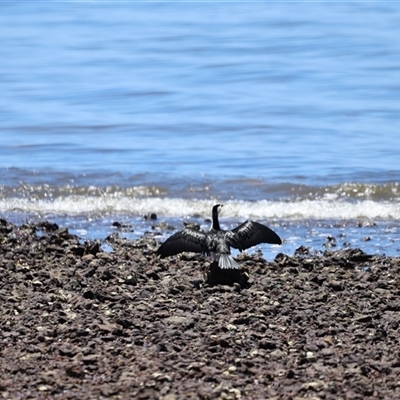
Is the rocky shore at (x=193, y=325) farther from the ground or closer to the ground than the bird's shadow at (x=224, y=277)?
closer to the ground

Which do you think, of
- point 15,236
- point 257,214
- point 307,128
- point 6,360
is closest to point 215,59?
point 307,128

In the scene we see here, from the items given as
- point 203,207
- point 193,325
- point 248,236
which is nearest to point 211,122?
point 203,207

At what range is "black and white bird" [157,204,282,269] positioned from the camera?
8.84 meters

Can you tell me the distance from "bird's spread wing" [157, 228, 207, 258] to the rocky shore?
0.17 m

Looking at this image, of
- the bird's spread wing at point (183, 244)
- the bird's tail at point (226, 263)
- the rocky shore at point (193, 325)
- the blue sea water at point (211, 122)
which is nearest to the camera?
the rocky shore at point (193, 325)

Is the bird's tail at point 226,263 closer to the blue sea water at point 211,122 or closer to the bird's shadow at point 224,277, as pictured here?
the bird's shadow at point 224,277

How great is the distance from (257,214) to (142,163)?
2.89 meters

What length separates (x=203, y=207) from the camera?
505 inches

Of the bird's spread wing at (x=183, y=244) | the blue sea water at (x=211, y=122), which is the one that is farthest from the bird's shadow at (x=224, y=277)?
the blue sea water at (x=211, y=122)

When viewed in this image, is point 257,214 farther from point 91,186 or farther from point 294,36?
point 294,36

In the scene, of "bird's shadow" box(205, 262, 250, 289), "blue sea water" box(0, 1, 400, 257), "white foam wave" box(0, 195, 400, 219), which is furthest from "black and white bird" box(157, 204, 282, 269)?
"white foam wave" box(0, 195, 400, 219)

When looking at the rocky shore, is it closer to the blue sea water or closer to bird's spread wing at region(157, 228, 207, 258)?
bird's spread wing at region(157, 228, 207, 258)

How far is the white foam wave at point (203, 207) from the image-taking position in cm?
1235

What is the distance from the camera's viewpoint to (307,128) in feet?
54.5
